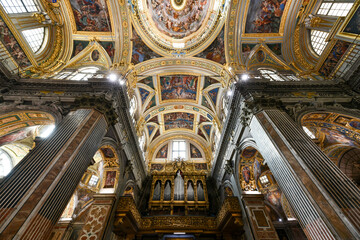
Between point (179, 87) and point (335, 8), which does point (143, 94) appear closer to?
point (179, 87)

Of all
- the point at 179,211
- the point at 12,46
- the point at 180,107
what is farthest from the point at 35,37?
the point at 179,211

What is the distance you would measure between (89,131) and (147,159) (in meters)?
11.3

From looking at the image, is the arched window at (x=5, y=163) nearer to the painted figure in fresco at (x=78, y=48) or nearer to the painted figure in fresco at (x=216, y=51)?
the painted figure in fresco at (x=78, y=48)

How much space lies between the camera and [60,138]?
573 centimetres

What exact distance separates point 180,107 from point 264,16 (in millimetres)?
10284

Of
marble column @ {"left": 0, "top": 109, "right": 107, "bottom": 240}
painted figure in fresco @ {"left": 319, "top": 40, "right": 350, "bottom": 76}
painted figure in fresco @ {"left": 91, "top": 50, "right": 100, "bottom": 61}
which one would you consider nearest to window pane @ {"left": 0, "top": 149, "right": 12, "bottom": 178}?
marble column @ {"left": 0, "top": 109, "right": 107, "bottom": 240}

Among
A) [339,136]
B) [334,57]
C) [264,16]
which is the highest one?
[264,16]

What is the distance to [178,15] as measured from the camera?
1415cm

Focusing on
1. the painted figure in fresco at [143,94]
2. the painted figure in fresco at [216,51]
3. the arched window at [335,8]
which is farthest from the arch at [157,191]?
the arched window at [335,8]

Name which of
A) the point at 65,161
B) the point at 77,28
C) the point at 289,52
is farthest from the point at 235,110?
the point at 77,28

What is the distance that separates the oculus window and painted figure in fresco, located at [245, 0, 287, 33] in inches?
525

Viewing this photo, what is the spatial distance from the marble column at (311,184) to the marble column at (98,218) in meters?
7.98

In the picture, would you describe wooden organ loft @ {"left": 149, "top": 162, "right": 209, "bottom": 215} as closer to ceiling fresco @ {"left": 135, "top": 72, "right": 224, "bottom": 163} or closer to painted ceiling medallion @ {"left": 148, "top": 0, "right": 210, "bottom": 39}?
ceiling fresco @ {"left": 135, "top": 72, "right": 224, "bottom": 163}

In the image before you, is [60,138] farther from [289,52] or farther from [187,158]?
[289,52]
